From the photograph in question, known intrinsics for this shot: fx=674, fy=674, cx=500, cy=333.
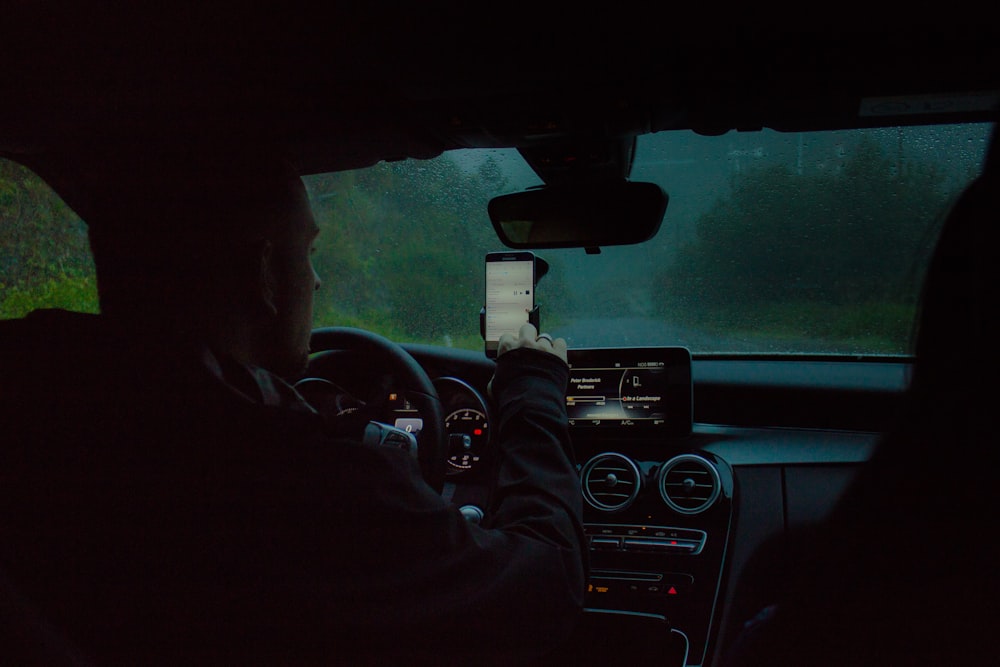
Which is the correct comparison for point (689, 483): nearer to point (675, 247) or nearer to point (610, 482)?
point (610, 482)

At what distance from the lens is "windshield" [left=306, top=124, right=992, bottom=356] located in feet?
9.24

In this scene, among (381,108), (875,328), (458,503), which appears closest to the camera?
(381,108)

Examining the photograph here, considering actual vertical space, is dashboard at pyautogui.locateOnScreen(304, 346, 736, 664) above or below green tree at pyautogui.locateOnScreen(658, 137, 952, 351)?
below

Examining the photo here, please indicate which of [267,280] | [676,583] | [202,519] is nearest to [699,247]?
[676,583]

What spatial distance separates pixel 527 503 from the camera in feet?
5.90

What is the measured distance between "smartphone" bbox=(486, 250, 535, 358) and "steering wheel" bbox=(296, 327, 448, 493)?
0.31 m

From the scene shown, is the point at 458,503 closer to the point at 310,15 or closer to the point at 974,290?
the point at 310,15

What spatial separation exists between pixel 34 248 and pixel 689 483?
3.48 metres

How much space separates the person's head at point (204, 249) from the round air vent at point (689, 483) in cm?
184

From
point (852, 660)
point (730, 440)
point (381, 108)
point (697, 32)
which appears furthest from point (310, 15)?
point (730, 440)

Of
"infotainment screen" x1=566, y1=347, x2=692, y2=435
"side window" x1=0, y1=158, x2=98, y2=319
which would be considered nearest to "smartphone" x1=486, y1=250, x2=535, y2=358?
"infotainment screen" x1=566, y1=347, x2=692, y2=435

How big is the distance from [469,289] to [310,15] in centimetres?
137

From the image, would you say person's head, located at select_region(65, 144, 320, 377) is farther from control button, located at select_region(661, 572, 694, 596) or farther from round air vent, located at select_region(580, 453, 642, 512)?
control button, located at select_region(661, 572, 694, 596)

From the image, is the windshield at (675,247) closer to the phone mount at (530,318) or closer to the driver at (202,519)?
the phone mount at (530,318)
